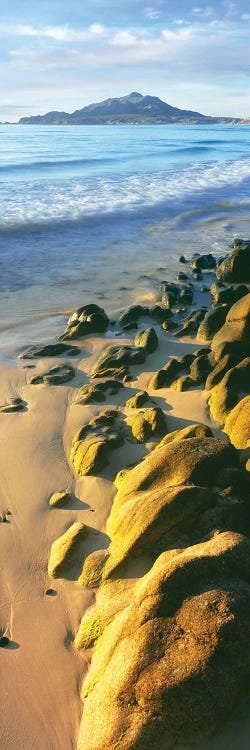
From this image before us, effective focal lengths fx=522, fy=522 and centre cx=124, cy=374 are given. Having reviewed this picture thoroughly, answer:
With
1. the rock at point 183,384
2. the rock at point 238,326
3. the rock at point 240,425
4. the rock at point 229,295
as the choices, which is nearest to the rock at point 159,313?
the rock at point 229,295

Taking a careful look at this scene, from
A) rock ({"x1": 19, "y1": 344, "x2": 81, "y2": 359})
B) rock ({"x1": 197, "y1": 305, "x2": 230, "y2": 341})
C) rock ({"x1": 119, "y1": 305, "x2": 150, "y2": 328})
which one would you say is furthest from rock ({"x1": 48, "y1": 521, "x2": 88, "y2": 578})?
rock ({"x1": 119, "y1": 305, "x2": 150, "y2": 328})

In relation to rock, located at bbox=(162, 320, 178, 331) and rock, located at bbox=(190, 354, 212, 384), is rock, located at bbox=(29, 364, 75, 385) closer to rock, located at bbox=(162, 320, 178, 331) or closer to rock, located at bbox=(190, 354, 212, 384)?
rock, located at bbox=(190, 354, 212, 384)

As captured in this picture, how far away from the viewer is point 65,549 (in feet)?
16.3

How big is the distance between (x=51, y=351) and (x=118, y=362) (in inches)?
60.0

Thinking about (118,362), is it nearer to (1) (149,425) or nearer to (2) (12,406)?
(2) (12,406)

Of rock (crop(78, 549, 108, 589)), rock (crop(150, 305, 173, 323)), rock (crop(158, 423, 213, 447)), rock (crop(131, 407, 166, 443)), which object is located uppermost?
rock (crop(150, 305, 173, 323))

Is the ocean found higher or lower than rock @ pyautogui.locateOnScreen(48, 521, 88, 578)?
higher

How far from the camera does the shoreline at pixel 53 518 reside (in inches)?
148

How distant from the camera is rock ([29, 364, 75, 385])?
27.9ft

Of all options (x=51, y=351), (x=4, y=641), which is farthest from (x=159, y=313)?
(x=4, y=641)

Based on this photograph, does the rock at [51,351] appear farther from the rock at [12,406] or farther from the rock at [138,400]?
the rock at [138,400]

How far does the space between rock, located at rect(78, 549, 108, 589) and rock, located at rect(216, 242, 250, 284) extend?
10216 millimetres

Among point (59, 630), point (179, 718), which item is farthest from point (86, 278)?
point (179, 718)

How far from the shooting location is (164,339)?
1004 centimetres
